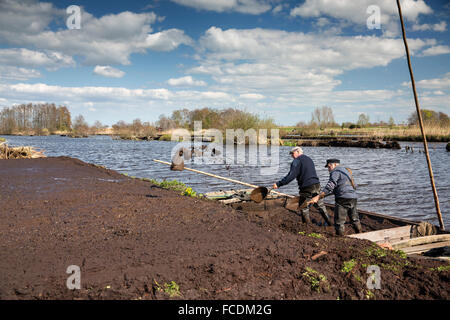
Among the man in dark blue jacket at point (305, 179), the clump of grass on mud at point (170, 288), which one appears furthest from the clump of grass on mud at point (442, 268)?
the clump of grass on mud at point (170, 288)

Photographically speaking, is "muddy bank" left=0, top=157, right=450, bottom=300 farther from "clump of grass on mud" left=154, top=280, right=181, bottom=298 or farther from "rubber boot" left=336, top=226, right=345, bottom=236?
"rubber boot" left=336, top=226, right=345, bottom=236

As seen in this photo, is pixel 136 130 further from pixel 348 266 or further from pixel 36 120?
pixel 348 266

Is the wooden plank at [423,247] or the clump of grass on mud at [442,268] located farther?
the wooden plank at [423,247]

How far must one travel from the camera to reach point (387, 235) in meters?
7.33

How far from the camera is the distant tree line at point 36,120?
349 feet

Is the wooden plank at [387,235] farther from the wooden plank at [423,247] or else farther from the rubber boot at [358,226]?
the wooden plank at [423,247]

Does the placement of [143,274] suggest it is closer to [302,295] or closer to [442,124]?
[302,295]

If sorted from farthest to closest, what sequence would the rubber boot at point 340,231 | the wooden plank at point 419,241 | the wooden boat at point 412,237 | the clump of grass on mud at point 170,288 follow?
the rubber boot at point 340,231 → the wooden plank at point 419,241 → the wooden boat at point 412,237 → the clump of grass on mud at point 170,288

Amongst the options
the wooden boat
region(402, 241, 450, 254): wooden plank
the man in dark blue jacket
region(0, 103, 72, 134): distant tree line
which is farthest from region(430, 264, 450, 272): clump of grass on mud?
region(0, 103, 72, 134): distant tree line

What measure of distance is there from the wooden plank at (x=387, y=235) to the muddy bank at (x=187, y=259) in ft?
2.04

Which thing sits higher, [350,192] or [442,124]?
[442,124]
